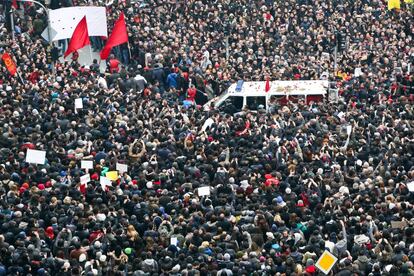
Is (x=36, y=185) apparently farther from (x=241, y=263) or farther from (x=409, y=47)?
(x=409, y=47)

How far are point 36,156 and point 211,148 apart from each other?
4566mm

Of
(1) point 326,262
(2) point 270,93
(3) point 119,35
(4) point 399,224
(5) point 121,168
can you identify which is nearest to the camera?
(1) point 326,262

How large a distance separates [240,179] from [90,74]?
10.7 metres

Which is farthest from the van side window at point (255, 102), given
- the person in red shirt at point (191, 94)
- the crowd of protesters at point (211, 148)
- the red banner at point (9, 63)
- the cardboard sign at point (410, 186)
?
the cardboard sign at point (410, 186)

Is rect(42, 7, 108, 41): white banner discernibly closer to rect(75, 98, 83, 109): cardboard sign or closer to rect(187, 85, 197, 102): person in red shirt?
rect(187, 85, 197, 102): person in red shirt

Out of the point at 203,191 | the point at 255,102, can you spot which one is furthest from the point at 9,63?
the point at 203,191

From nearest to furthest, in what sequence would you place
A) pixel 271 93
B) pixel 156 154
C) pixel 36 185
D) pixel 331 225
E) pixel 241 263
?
pixel 241 263 < pixel 331 225 < pixel 36 185 < pixel 156 154 < pixel 271 93

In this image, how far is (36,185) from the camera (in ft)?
116

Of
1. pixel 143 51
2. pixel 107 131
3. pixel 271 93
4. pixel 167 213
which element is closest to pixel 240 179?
pixel 167 213

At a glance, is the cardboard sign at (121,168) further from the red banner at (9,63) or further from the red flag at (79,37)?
the red flag at (79,37)

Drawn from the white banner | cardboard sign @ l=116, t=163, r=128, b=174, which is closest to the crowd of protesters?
cardboard sign @ l=116, t=163, r=128, b=174

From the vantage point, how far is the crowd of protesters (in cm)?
3153

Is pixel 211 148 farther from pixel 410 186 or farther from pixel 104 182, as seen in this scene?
pixel 410 186

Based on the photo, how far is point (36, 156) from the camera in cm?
3659
